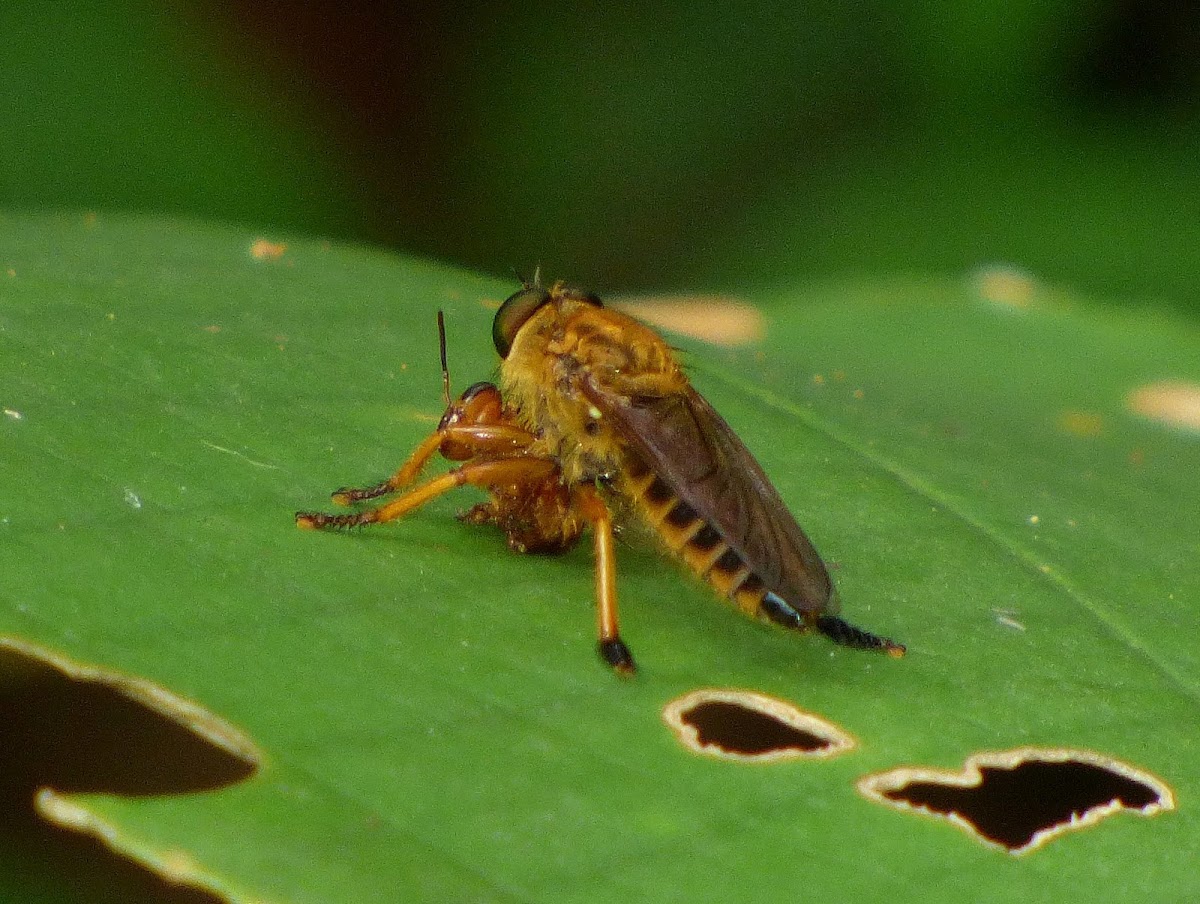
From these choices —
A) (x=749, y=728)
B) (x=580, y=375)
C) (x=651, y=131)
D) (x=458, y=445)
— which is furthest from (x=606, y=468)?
(x=651, y=131)

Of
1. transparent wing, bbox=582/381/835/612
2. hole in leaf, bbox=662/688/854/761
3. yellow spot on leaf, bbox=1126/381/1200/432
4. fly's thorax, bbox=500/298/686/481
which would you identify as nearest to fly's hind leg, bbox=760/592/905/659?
transparent wing, bbox=582/381/835/612

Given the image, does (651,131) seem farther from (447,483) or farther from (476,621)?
(476,621)

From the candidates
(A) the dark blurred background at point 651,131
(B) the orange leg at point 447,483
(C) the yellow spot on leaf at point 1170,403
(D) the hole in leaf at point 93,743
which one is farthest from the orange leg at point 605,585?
(A) the dark blurred background at point 651,131

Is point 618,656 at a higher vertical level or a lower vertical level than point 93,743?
higher

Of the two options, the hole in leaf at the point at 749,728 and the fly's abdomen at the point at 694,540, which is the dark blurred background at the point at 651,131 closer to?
the fly's abdomen at the point at 694,540

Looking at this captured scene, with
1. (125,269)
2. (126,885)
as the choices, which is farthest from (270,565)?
(125,269)

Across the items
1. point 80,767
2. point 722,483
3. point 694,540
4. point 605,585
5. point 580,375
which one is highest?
point 580,375
